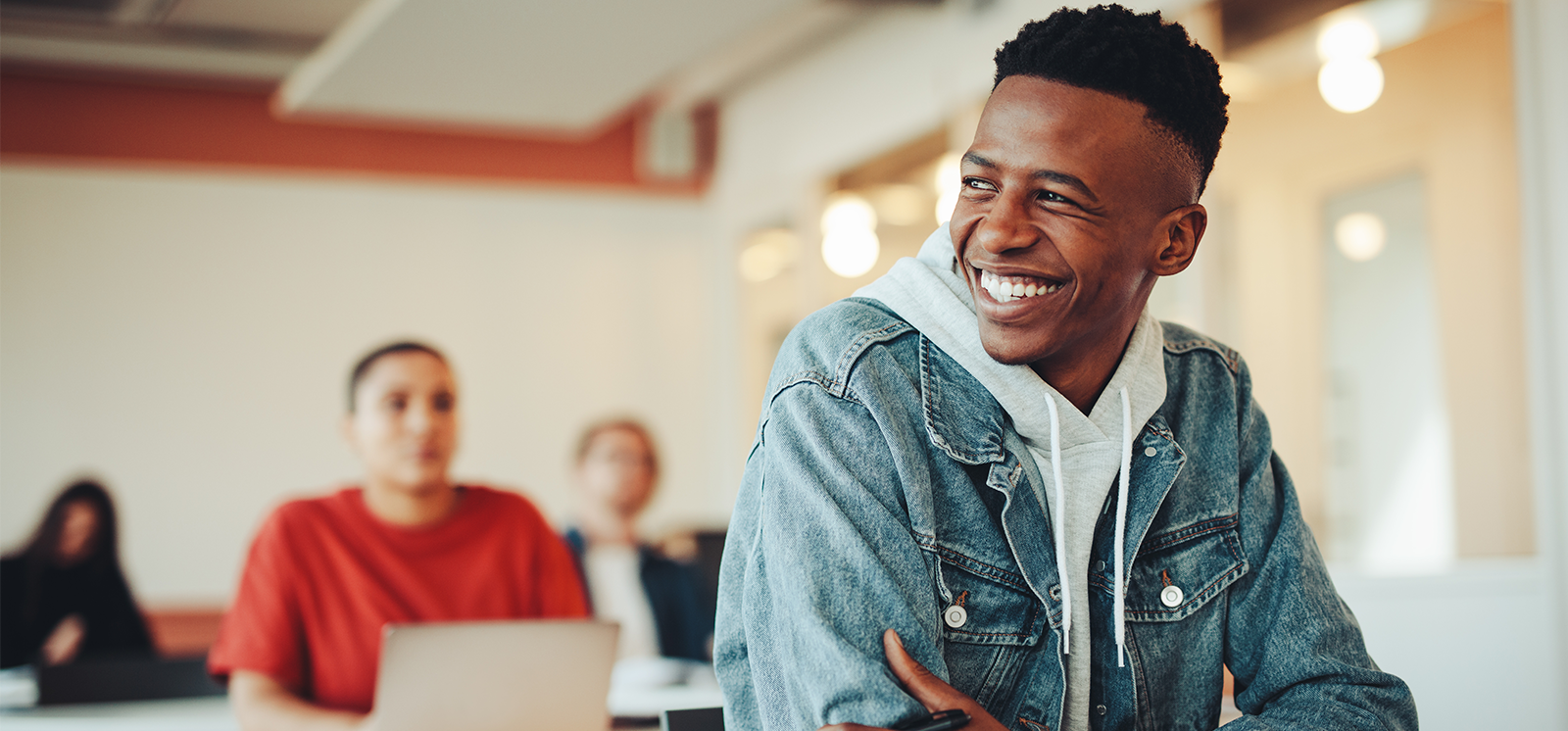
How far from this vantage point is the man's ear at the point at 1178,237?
1.35 meters

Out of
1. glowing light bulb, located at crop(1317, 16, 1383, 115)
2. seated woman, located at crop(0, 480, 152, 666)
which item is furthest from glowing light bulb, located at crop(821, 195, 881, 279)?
seated woman, located at crop(0, 480, 152, 666)

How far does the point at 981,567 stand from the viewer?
1272 millimetres

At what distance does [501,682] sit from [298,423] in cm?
473

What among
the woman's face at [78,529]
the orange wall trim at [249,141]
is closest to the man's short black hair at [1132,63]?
the woman's face at [78,529]

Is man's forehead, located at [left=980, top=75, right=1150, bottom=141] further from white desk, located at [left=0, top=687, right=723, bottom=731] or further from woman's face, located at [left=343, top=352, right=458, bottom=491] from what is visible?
woman's face, located at [left=343, top=352, right=458, bottom=491]

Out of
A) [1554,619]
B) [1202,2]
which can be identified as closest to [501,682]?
[1554,619]

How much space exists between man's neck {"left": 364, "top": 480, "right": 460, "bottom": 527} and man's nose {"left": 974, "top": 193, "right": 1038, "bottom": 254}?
1.82 m

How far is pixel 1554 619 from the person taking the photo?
277cm

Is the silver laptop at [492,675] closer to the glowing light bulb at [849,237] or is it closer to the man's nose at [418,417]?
the man's nose at [418,417]

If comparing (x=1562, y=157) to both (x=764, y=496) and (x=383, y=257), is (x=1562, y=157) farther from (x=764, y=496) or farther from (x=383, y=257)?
(x=383, y=257)

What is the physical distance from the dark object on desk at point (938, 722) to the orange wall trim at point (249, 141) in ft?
19.9

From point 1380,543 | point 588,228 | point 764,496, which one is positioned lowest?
point 1380,543

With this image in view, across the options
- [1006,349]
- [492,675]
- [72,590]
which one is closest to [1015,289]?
→ [1006,349]

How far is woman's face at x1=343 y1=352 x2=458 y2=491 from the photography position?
8.96 ft
